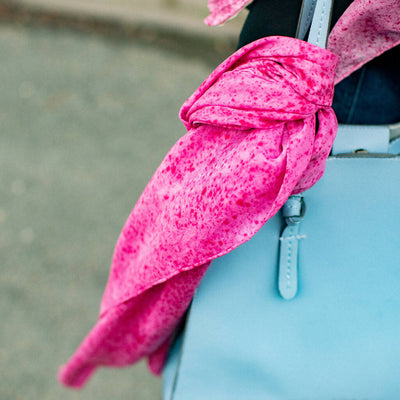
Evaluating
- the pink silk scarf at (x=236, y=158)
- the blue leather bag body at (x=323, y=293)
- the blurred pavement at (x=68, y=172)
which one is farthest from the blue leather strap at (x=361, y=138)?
the blurred pavement at (x=68, y=172)

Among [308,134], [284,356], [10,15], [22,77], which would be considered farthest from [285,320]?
[10,15]

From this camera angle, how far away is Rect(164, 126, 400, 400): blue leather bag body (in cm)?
68

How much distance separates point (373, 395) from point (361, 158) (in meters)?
0.38

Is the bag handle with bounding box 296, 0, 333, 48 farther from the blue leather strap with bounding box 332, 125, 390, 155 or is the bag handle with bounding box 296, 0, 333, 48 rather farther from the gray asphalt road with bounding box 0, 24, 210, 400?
the gray asphalt road with bounding box 0, 24, 210, 400

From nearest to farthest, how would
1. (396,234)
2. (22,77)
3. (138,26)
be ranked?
1. (396,234)
2. (22,77)
3. (138,26)

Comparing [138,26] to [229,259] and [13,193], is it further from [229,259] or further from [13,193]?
[229,259]

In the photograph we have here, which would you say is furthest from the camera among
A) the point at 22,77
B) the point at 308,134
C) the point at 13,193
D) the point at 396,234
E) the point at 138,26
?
the point at 138,26

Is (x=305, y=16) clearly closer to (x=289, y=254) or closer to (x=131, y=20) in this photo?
(x=289, y=254)

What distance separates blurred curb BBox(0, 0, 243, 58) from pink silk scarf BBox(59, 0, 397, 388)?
5.91ft

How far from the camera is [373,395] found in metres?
0.75

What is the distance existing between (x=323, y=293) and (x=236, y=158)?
0.26 metres

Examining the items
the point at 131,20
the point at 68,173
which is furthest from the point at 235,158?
the point at 131,20

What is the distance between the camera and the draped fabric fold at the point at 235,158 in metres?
0.57

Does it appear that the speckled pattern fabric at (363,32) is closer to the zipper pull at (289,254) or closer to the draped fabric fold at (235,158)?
the draped fabric fold at (235,158)
